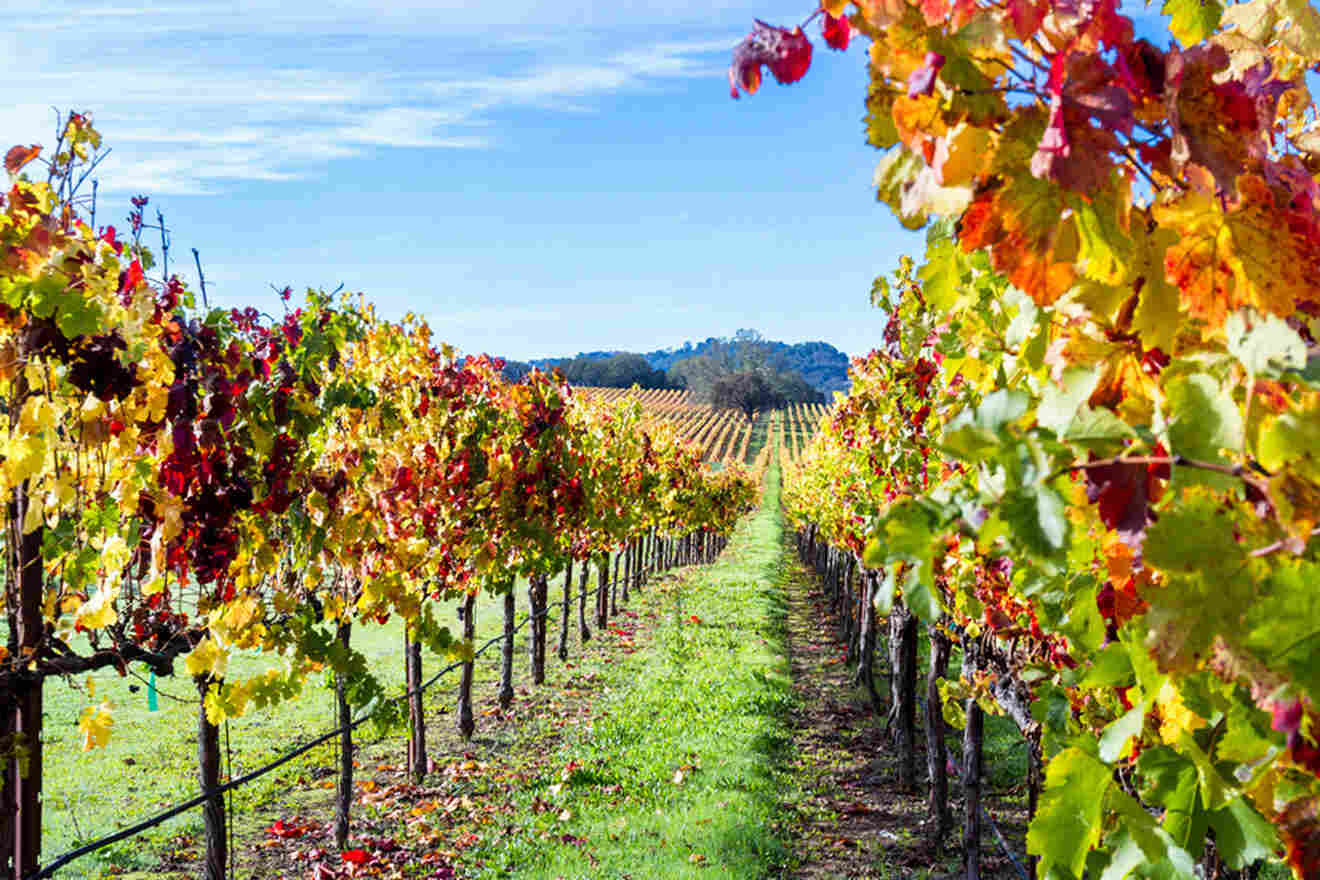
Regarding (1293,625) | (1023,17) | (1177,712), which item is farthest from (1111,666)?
(1023,17)

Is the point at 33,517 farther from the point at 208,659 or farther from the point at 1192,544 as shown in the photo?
the point at 1192,544

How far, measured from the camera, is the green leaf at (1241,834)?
4.56 feet

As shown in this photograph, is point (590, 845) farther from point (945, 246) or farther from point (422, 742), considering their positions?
point (945, 246)

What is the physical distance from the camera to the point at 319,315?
20.4ft

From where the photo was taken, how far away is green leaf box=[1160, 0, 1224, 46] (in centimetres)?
181

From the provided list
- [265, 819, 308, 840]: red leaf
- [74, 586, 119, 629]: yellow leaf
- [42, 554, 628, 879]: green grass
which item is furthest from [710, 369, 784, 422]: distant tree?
[74, 586, 119, 629]: yellow leaf

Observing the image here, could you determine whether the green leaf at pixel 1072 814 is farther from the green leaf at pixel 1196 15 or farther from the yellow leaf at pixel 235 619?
the yellow leaf at pixel 235 619

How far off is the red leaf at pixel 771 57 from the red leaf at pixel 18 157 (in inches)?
151

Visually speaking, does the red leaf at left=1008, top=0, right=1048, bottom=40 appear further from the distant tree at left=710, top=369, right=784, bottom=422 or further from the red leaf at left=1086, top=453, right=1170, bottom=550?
the distant tree at left=710, top=369, right=784, bottom=422

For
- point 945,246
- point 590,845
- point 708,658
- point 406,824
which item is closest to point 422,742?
point 406,824

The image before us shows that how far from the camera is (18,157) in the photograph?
386 centimetres

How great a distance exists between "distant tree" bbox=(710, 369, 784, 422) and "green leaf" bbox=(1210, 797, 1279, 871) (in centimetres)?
12907

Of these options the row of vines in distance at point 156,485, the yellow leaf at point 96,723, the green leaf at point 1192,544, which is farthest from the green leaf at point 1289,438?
the yellow leaf at point 96,723

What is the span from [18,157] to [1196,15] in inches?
174
